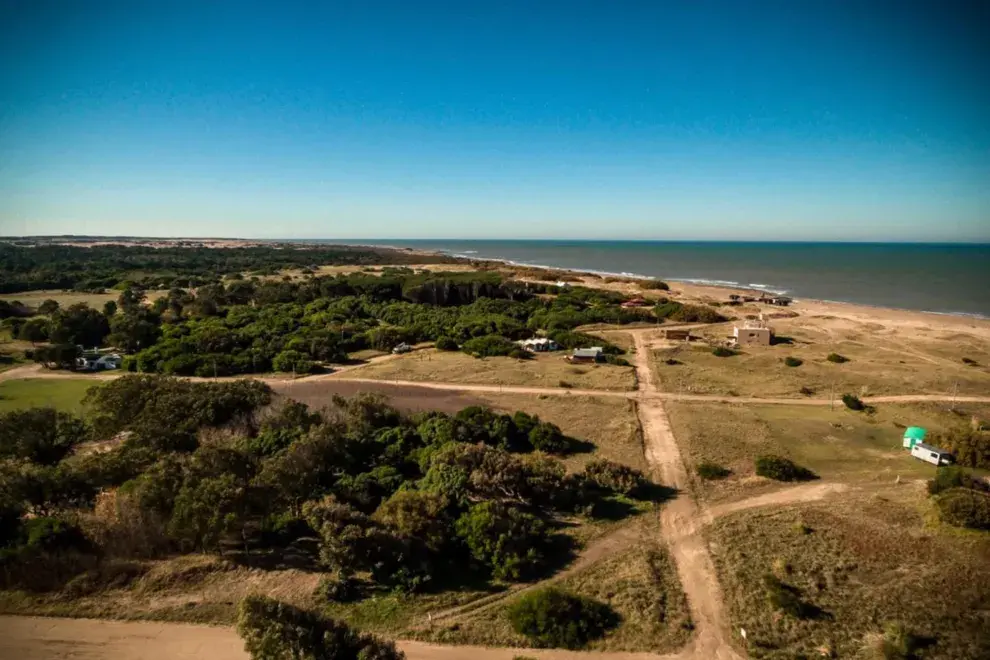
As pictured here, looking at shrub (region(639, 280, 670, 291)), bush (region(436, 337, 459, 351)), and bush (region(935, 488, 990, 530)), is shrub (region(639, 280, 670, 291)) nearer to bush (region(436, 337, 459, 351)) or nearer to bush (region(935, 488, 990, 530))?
bush (region(436, 337, 459, 351))

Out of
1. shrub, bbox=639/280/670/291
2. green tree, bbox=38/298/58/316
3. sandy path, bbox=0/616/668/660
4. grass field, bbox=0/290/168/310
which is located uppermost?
shrub, bbox=639/280/670/291

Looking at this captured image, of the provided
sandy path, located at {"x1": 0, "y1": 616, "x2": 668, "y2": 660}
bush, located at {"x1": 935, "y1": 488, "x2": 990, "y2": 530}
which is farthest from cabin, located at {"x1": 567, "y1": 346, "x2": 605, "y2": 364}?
sandy path, located at {"x1": 0, "y1": 616, "x2": 668, "y2": 660}

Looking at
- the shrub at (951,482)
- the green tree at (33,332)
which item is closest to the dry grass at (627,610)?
the shrub at (951,482)

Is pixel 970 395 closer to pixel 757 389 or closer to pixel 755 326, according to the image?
pixel 757 389

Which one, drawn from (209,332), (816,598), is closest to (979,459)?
(816,598)

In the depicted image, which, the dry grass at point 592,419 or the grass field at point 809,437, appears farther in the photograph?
the dry grass at point 592,419

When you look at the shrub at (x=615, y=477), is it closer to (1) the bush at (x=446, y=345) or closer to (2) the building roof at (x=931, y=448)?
(2) the building roof at (x=931, y=448)

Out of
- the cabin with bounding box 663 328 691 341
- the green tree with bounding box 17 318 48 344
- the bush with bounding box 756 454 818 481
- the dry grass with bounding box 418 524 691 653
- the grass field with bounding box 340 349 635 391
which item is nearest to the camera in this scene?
the dry grass with bounding box 418 524 691 653
